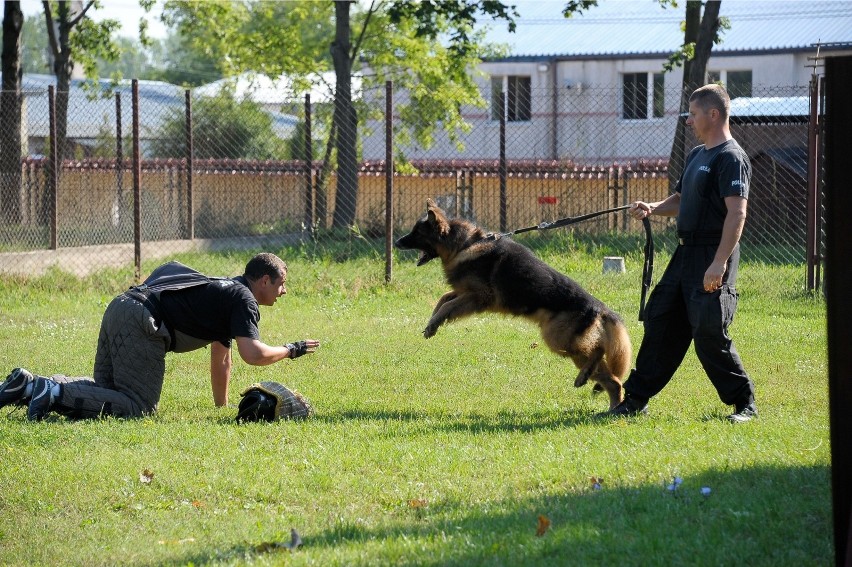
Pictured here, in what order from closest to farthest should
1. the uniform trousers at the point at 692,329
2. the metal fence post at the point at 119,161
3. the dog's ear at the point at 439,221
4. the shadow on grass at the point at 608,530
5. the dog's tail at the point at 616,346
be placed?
1. the shadow on grass at the point at 608,530
2. the uniform trousers at the point at 692,329
3. the dog's tail at the point at 616,346
4. the dog's ear at the point at 439,221
5. the metal fence post at the point at 119,161

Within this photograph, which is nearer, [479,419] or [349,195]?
[479,419]

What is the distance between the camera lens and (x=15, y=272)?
1299 centimetres

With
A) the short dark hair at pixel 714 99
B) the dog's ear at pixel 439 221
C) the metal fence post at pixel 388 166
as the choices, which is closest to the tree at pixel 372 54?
the metal fence post at pixel 388 166

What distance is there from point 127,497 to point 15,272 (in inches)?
359

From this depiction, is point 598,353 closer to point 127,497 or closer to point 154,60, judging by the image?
point 127,497

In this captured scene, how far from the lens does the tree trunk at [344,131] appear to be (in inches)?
630

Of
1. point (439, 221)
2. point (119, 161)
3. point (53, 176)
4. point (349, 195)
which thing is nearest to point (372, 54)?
point (349, 195)

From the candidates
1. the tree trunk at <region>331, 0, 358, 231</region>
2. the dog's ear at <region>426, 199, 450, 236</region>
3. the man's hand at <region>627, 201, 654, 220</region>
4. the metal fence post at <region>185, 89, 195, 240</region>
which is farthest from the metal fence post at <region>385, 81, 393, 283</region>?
the man's hand at <region>627, 201, 654, 220</region>

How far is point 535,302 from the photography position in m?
7.25

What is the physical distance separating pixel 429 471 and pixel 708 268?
2.22 meters

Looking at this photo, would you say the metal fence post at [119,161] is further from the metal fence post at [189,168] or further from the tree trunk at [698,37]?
the tree trunk at [698,37]

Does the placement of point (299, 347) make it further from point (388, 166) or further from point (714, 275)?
point (388, 166)

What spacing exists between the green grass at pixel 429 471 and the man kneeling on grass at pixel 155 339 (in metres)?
0.25

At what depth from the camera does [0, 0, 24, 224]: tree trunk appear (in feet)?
49.8
